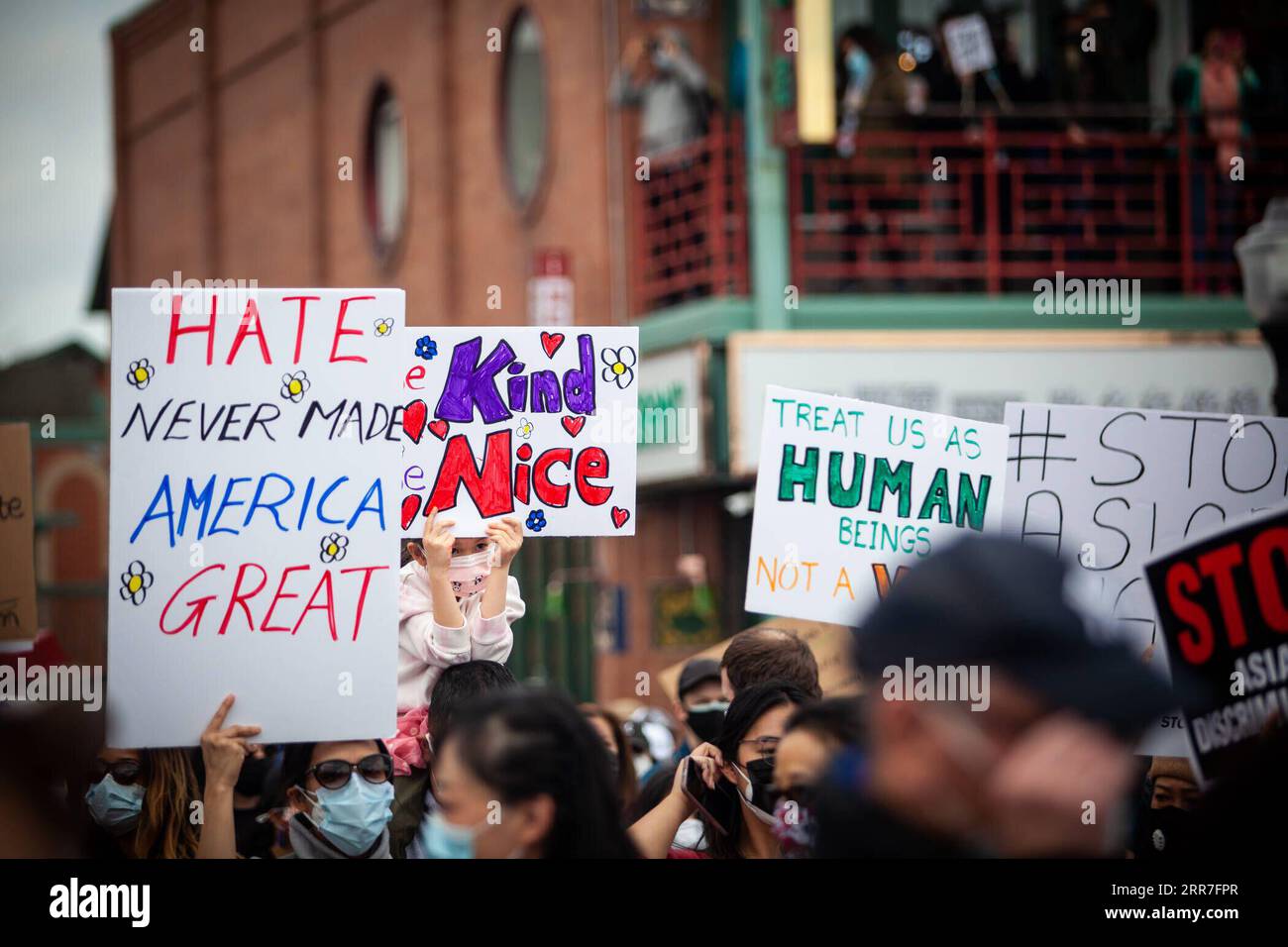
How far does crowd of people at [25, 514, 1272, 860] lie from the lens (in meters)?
2.29

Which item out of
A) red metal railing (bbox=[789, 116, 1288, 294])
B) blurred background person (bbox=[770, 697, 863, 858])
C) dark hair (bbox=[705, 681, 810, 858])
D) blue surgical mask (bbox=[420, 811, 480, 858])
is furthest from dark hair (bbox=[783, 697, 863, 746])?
red metal railing (bbox=[789, 116, 1288, 294])

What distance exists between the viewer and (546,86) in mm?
14227

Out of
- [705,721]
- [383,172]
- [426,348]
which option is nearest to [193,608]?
[426,348]

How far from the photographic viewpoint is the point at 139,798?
4.07 m

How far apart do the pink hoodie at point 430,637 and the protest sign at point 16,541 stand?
100 cm

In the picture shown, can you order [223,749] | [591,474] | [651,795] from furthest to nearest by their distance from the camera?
1. [651,795]
2. [591,474]
3. [223,749]

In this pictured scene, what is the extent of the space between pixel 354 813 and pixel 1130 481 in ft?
7.72

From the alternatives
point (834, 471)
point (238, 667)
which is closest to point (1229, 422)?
point (834, 471)

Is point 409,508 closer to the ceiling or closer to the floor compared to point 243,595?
closer to the ceiling

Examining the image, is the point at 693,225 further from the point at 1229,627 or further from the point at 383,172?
the point at 1229,627

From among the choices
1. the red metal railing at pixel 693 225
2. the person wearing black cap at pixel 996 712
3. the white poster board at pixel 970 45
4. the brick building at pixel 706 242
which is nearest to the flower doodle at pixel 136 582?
the person wearing black cap at pixel 996 712

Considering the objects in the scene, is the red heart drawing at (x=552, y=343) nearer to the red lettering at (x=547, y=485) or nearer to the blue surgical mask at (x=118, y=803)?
the red lettering at (x=547, y=485)
